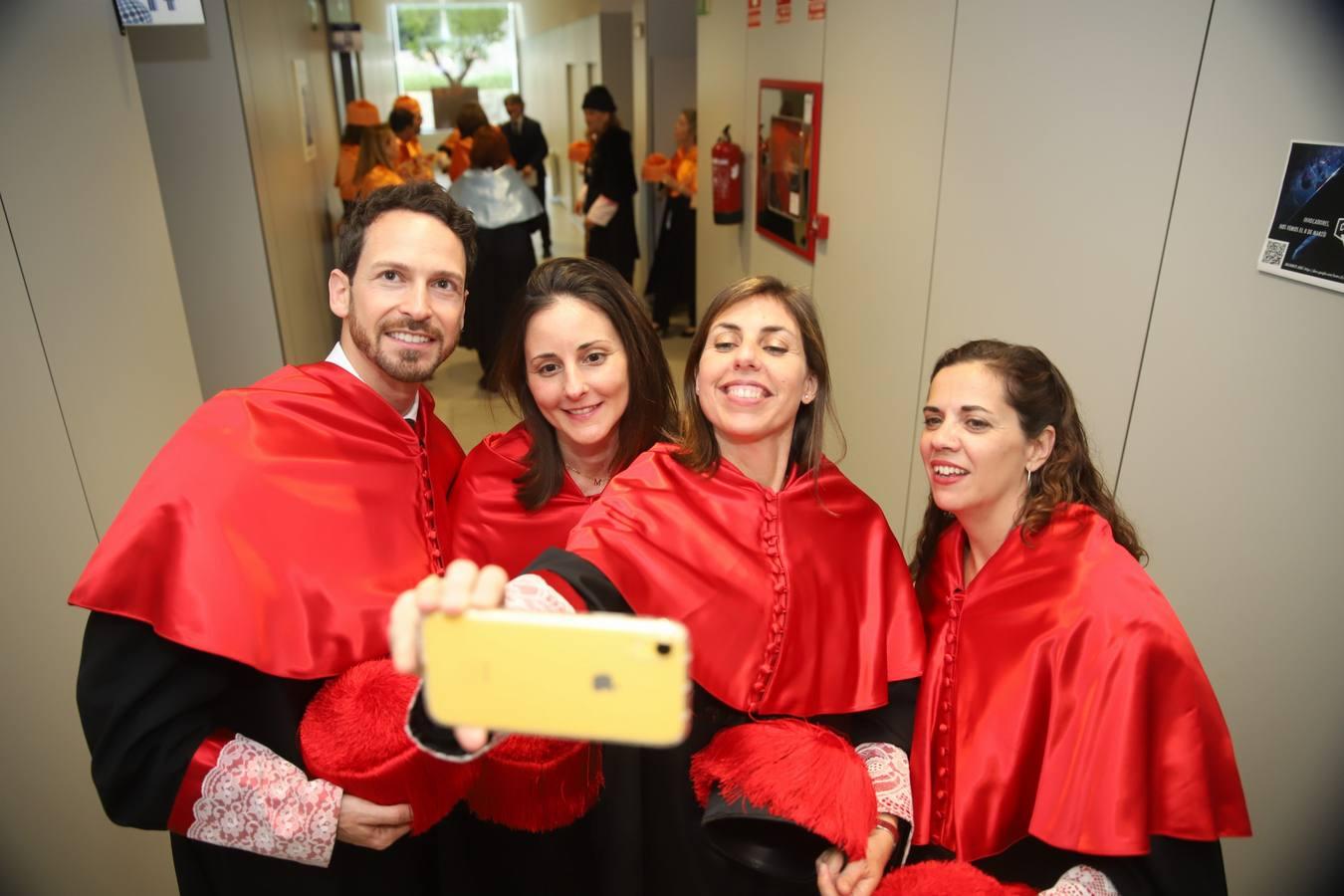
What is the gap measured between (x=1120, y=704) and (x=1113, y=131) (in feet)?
5.68

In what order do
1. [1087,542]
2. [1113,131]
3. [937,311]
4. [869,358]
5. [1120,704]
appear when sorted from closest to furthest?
[1120,704]
[1087,542]
[1113,131]
[937,311]
[869,358]

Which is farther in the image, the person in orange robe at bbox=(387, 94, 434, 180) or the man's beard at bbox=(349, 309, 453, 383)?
the person in orange robe at bbox=(387, 94, 434, 180)

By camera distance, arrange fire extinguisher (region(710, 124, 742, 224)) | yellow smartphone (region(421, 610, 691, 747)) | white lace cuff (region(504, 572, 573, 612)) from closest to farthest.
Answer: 1. yellow smartphone (region(421, 610, 691, 747))
2. white lace cuff (region(504, 572, 573, 612))
3. fire extinguisher (region(710, 124, 742, 224))

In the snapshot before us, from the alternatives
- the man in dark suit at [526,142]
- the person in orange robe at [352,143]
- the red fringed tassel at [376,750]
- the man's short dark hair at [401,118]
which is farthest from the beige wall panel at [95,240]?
the man in dark suit at [526,142]

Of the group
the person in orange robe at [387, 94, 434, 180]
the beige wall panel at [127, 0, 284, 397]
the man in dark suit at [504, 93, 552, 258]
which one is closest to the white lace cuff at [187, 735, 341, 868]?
the beige wall panel at [127, 0, 284, 397]

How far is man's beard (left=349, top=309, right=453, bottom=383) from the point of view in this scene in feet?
5.88

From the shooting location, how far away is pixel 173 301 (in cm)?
286

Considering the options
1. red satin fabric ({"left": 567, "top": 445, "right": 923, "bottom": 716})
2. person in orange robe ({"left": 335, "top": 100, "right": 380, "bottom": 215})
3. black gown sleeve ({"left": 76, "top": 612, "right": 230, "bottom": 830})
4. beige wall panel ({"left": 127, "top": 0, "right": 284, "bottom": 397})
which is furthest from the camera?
person in orange robe ({"left": 335, "top": 100, "right": 380, "bottom": 215})

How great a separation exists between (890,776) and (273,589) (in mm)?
1171

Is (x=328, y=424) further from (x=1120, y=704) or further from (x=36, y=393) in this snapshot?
(x=1120, y=704)

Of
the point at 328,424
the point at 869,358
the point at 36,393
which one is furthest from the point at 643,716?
the point at 869,358

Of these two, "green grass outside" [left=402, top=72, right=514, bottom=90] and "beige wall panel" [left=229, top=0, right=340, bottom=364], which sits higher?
"green grass outside" [left=402, top=72, right=514, bottom=90]

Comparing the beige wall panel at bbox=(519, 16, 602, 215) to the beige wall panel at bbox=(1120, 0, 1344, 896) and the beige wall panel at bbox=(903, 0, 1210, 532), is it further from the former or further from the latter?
the beige wall panel at bbox=(1120, 0, 1344, 896)

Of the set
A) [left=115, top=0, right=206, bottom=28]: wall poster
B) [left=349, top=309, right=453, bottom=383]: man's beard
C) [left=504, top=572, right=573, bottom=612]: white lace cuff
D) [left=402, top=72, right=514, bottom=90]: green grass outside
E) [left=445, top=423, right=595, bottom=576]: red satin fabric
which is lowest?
[left=445, top=423, right=595, bottom=576]: red satin fabric
